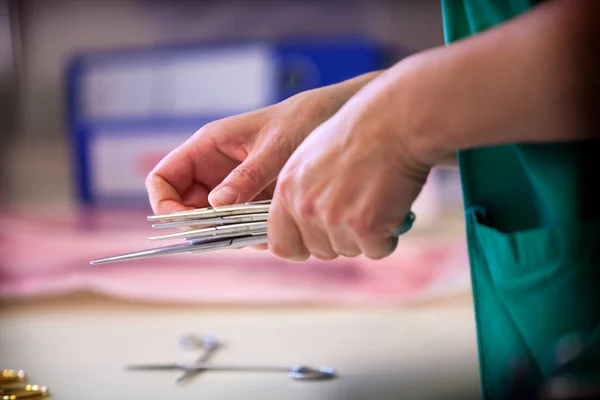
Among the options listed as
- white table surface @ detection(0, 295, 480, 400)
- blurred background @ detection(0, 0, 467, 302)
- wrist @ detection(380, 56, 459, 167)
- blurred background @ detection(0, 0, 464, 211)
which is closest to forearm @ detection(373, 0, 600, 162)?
wrist @ detection(380, 56, 459, 167)

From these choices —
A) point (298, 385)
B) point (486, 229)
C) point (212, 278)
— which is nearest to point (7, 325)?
point (212, 278)

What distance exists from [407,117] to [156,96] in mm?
905

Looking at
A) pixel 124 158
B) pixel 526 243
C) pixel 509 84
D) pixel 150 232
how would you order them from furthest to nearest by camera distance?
pixel 124 158 → pixel 150 232 → pixel 526 243 → pixel 509 84

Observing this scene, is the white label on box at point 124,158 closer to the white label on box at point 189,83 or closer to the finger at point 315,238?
the white label on box at point 189,83

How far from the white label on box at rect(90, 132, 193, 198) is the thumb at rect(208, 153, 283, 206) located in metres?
0.59

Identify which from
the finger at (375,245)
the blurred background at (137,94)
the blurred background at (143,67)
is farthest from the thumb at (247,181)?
the blurred background at (143,67)

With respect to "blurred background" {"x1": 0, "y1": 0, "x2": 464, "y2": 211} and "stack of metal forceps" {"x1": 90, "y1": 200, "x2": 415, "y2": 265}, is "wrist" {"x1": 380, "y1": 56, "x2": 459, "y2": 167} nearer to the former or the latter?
"stack of metal forceps" {"x1": 90, "y1": 200, "x2": 415, "y2": 265}

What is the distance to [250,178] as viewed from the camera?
454 millimetres

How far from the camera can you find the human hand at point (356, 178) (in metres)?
0.31

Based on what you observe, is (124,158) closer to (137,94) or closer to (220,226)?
(137,94)

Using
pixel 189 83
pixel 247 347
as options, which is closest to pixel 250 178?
pixel 247 347

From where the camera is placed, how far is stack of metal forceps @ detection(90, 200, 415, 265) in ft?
1.34

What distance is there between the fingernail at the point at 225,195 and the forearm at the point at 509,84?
162 mm

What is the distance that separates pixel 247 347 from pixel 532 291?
0.29 metres
